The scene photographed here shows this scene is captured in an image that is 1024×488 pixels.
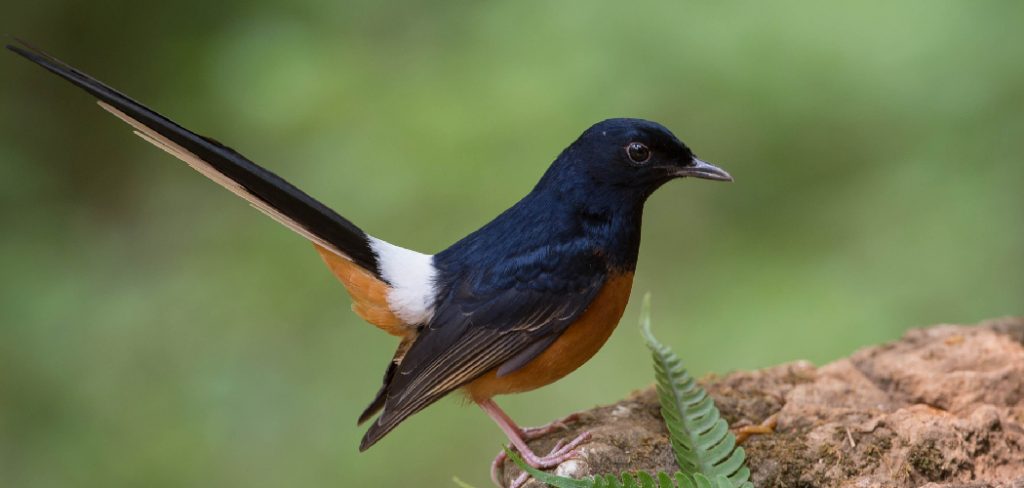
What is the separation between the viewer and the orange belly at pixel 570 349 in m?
3.79

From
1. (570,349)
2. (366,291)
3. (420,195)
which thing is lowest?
(570,349)

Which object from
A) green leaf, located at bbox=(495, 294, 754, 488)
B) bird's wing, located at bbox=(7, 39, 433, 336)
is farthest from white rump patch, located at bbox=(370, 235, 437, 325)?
green leaf, located at bbox=(495, 294, 754, 488)

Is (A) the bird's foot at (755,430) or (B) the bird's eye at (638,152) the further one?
(B) the bird's eye at (638,152)

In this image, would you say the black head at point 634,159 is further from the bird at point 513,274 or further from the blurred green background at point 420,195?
the blurred green background at point 420,195

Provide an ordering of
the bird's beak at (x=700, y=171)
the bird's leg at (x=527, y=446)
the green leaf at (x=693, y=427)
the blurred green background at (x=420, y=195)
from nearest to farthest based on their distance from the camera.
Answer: the green leaf at (x=693, y=427) → the bird's leg at (x=527, y=446) → the bird's beak at (x=700, y=171) → the blurred green background at (x=420, y=195)

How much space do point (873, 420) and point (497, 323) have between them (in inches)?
55.0

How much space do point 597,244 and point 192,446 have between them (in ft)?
13.0

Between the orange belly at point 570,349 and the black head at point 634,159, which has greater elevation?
the black head at point 634,159

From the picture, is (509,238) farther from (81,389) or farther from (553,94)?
(81,389)

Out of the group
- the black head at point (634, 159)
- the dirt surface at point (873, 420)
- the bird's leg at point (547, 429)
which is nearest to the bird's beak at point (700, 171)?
the black head at point (634, 159)

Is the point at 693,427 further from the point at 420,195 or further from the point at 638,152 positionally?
the point at 420,195

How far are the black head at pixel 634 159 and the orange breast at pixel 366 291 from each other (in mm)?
887

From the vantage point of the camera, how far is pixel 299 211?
12.0ft

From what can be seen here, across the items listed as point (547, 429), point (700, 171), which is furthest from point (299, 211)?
point (700, 171)
